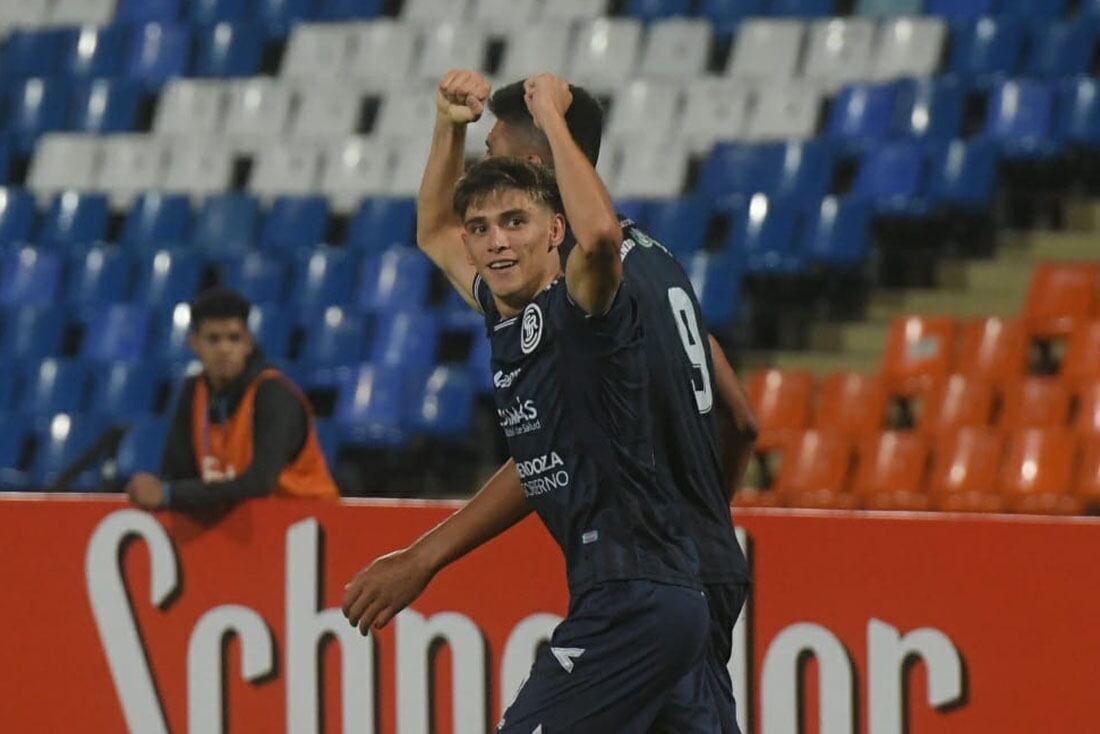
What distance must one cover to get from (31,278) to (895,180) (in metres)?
5.29

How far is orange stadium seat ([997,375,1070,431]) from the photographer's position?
933 centimetres

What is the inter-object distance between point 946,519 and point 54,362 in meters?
8.18

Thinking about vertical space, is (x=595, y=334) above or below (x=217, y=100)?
below

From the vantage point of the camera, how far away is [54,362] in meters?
12.1

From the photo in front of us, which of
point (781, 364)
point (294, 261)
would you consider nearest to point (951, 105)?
point (781, 364)

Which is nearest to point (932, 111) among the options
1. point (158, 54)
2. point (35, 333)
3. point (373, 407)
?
point (373, 407)

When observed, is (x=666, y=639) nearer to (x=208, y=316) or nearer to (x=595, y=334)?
(x=595, y=334)

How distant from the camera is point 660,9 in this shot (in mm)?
13234

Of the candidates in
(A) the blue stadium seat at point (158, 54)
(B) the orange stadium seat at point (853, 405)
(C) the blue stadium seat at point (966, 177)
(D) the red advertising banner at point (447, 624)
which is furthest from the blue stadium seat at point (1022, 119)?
(D) the red advertising banner at point (447, 624)

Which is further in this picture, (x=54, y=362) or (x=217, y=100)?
(x=217, y=100)

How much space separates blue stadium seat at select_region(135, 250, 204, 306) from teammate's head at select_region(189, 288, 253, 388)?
6.15 metres

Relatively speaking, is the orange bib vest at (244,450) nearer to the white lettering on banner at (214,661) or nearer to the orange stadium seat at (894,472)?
the white lettering on banner at (214,661)

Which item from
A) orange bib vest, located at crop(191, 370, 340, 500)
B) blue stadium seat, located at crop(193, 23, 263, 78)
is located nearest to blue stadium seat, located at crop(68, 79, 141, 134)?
blue stadium seat, located at crop(193, 23, 263, 78)

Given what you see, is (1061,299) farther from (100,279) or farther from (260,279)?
(100,279)
